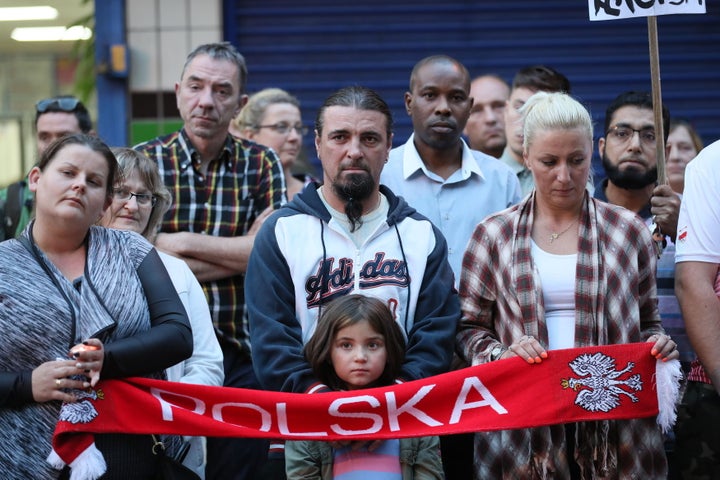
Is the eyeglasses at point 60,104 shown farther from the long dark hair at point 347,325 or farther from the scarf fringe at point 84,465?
the scarf fringe at point 84,465

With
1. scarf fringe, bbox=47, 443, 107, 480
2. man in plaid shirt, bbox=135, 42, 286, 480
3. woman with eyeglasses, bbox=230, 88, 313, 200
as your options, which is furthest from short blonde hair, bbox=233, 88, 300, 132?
scarf fringe, bbox=47, 443, 107, 480

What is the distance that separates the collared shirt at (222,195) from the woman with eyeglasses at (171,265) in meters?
0.30

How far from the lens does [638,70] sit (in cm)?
842

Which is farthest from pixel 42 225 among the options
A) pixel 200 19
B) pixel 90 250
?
pixel 200 19

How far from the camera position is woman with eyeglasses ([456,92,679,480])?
4.38 meters

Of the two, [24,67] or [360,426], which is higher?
[24,67]

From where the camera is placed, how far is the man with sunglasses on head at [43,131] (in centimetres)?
585

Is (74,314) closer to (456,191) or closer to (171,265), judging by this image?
(171,265)

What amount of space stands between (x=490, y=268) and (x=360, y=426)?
0.88m

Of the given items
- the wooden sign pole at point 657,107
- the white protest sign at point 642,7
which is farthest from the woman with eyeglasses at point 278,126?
the wooden sign pole at point 657,107

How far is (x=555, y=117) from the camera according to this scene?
4.54m

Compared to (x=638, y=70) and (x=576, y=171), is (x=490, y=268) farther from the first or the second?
(x=638, y=70)

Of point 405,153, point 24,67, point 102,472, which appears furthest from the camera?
point 24,67

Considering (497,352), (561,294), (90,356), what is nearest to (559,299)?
(561,294)
